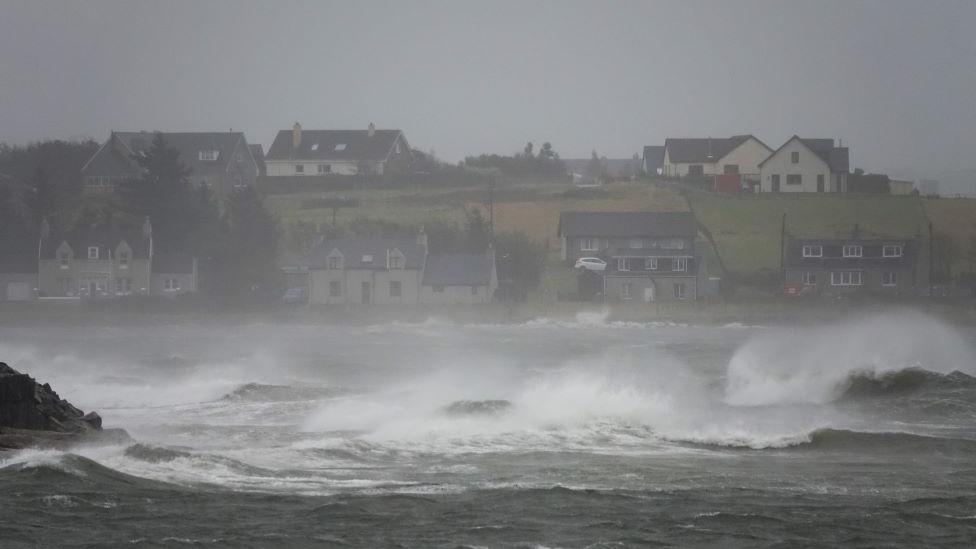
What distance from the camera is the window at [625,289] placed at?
76.6 m

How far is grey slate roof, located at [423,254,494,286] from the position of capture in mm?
77188

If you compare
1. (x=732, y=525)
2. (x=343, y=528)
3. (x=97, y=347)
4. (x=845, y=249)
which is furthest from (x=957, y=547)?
(x=845, y=249)

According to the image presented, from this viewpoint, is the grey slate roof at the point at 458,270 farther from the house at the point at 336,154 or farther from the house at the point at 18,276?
the house at the point at 336,154

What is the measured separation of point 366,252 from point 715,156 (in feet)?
133

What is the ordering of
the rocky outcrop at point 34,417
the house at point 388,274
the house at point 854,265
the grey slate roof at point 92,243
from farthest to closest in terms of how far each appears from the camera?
the grey slate roof at point 92,243, the house at point 854,265, the house at point 388,274, the rocky outcrop at point 34,417

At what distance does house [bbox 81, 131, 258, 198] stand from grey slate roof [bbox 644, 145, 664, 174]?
36.0 metres

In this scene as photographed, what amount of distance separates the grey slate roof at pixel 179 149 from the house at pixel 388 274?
37345 millimetres

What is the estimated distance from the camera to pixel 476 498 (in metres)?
19.2

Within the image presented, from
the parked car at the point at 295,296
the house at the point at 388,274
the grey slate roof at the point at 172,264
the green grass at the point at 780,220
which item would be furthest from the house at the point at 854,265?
the grey slate roof at the point at 172,264

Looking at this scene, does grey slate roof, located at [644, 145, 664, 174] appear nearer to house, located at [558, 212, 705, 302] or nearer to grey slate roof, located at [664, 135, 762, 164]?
grey slate roof, located at [664, 135, 762, 164]

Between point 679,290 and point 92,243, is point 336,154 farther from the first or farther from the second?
point 679,290

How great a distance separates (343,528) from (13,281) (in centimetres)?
7147

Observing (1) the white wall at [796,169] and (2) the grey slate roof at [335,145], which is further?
(2) the grey slate roof at [335,145]

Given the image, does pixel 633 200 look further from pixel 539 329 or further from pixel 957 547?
pixel 957 547
